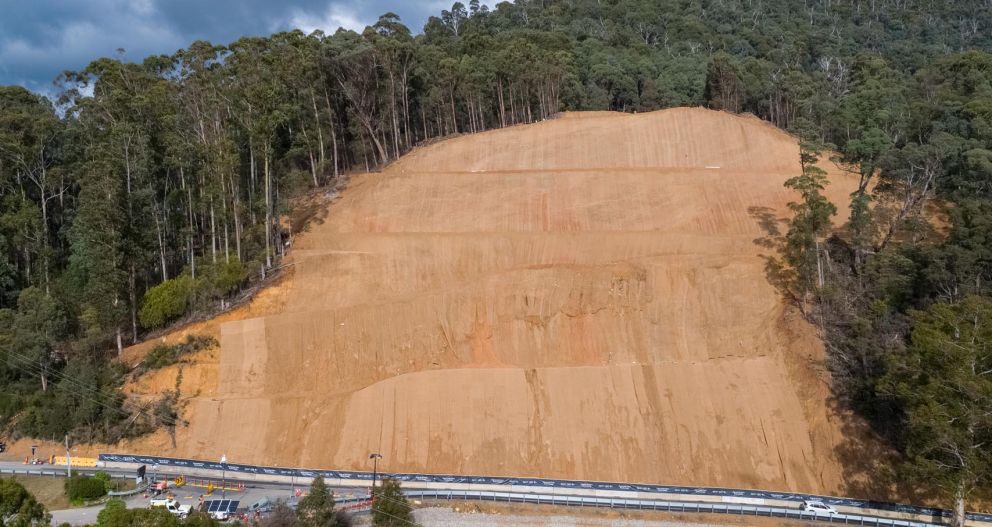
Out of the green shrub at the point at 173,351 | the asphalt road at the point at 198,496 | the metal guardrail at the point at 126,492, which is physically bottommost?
the asphalt road at the point at 198,496

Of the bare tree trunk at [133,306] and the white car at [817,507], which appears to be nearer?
the white car at [817,507]

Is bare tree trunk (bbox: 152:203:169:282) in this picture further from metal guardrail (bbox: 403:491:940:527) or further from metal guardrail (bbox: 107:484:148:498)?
metal guardrail (bbox: 403:491:940:527)

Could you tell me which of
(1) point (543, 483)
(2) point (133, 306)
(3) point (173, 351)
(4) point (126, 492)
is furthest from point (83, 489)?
(1) point (543, 483)

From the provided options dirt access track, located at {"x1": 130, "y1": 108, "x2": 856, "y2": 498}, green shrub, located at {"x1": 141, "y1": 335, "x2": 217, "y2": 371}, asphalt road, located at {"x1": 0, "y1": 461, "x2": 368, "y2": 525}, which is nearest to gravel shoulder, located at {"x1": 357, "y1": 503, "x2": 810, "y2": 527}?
Result: dirt access track, located at {"x1": 130, "y1": 108, "x2": 856, "y2": 498}

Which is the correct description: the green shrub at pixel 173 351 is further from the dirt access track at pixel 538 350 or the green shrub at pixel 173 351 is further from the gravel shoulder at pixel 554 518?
the gravel shoulder at pixel 554 518

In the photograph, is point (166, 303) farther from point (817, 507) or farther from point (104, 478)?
point (817, 507)

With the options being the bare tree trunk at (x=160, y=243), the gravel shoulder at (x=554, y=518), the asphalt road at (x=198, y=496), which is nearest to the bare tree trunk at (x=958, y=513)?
the gravel shoulder at (x=554, y=518)
